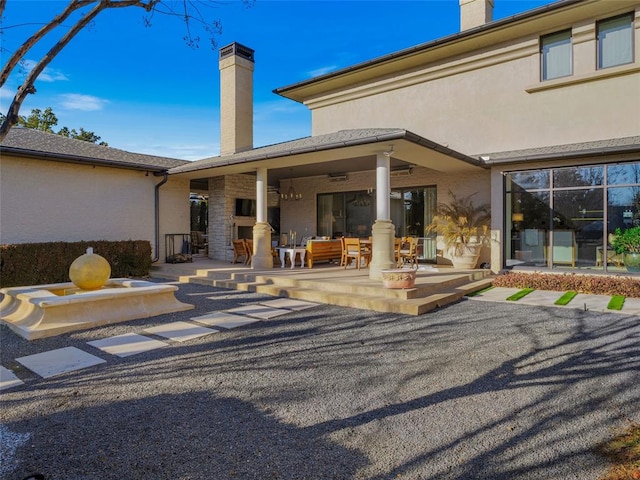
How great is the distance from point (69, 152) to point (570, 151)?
13.2 m

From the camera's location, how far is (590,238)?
32.4 feet

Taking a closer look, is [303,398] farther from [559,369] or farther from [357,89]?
[357,89]

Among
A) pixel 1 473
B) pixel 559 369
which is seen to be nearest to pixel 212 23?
pixel 1 473

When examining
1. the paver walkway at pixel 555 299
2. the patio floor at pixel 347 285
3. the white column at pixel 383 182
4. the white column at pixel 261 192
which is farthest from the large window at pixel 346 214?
the paver walkway at pixel 555 299

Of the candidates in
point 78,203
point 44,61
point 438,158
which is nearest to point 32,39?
point 44,61

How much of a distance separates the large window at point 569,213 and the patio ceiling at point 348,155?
A: 1.58 m

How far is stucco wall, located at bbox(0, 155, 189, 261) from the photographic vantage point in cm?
993

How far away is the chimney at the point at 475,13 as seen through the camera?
12.5 m

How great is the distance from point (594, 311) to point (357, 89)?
429 inches

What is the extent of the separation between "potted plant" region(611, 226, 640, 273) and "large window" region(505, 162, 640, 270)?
0.47 ft

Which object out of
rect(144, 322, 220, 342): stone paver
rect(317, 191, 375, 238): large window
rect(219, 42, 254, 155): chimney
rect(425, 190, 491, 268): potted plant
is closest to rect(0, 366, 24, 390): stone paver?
rect(144, 322, 220, 342): stone paver

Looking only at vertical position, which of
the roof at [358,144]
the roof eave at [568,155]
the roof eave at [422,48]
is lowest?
the roof eave at [568,155]

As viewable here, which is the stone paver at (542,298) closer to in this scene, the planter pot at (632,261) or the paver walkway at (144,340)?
the planter pot at (632,261)

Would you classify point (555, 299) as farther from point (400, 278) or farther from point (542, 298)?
point (400, 278)
